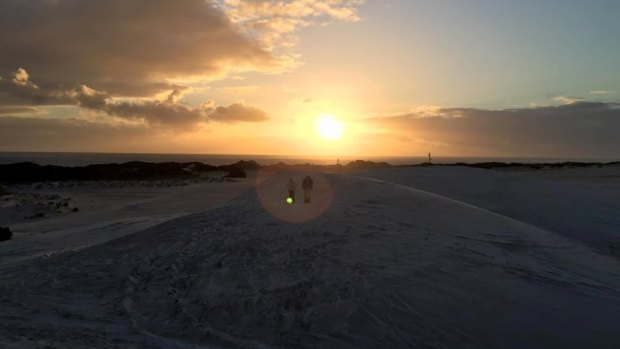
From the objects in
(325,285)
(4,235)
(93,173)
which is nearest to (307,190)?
(325,285)

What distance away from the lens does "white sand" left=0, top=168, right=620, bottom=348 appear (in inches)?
321

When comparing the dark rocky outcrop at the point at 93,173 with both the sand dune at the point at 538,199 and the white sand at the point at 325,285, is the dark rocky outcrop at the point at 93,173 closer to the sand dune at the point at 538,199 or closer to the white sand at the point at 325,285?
the sand dune at the point at 538,199

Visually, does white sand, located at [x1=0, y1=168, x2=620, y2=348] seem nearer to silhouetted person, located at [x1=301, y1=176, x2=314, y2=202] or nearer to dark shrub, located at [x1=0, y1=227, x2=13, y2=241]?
silhouetted person, located at [x1=301, y1=176, x2=314, y2=202]

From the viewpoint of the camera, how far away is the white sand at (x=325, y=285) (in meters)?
8.16

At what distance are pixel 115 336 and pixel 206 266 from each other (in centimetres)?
334

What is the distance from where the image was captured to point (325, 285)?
31.9 feet

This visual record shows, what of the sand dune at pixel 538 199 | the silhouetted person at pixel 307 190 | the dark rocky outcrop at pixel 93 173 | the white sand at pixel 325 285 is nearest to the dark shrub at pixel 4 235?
the white sand at pixel 325 285

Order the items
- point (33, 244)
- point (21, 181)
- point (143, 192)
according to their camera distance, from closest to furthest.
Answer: point (33, 244)
point (143, 192)
point (21, 181)

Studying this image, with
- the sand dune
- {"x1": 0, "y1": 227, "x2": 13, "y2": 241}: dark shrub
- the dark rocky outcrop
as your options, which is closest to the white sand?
the sand dune

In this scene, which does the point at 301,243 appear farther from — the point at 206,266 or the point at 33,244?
the point at 33,244

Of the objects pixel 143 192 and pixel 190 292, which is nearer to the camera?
pixel 190 292

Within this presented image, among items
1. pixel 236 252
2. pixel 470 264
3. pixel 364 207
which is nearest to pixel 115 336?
pixel 236 252

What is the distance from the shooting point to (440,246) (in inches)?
452

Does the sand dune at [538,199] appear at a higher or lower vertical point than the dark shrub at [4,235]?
higher
